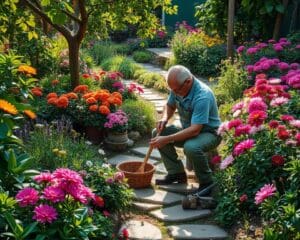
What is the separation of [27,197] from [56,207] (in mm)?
196

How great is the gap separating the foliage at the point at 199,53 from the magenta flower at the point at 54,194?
287 inches

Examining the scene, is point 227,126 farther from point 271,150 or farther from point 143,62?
point 143,62

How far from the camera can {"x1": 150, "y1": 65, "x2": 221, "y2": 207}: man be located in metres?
5.01

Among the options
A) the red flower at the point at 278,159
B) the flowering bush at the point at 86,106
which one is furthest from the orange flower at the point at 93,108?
the red flower at the point at 278,159

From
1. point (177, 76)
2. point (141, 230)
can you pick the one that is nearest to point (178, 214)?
point (141, 230)

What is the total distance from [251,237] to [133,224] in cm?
103

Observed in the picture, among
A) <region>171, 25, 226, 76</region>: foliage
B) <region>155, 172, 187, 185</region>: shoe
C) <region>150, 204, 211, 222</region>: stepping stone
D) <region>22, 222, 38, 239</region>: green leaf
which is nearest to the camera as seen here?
<region>22, 222, 38, 239</region>: green leaf

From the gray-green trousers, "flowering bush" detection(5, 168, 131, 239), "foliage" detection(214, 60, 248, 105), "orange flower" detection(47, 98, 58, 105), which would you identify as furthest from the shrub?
"flowering bush" detection(5, 168, 131, 239)

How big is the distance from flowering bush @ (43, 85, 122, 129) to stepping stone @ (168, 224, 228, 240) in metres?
2.15

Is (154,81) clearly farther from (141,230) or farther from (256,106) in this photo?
(141,230)

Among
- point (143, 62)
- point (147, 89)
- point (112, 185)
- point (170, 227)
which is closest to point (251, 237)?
point (170, 227)

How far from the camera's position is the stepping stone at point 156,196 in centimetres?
502

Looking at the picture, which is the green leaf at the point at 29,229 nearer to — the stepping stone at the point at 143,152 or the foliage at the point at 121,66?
the stepping stone at the point at 143,152

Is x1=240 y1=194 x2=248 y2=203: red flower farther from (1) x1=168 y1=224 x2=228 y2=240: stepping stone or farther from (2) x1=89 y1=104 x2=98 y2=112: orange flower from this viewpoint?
(2) x1=89 y1=104 x2=98 y2=112: orange flower
